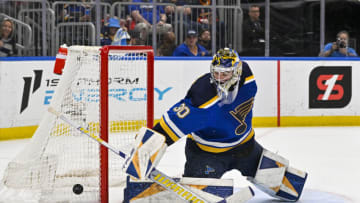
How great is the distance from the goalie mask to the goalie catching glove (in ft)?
1.44

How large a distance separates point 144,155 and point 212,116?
470mm

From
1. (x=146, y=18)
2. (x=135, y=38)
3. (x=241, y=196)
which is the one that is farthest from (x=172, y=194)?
(x=146, y=18)

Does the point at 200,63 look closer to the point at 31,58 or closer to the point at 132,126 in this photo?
the point at 31,58

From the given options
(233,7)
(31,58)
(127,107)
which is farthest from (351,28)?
(127,107)

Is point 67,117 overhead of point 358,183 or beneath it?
overhead

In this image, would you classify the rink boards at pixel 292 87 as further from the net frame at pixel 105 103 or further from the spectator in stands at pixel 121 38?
the net frame at pixel 105 103

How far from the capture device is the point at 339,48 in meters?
7.63

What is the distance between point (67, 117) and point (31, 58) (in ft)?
9.77

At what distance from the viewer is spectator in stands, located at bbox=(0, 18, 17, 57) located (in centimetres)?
632

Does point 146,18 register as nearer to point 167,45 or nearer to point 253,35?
point 167,45

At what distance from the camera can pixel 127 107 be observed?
4.03 meters

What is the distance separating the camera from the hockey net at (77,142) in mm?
3428

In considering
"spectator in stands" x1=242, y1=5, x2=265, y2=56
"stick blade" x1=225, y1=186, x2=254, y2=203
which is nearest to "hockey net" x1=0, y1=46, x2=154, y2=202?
"stick blade" x1=225, y1=186, x2=254, y2=203

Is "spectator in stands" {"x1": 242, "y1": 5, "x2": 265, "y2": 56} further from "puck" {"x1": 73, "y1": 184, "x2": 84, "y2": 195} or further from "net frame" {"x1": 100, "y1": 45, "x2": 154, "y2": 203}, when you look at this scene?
"puck" {"x1": 73, "y1": 184, "x2": 84, "y2": 195}
